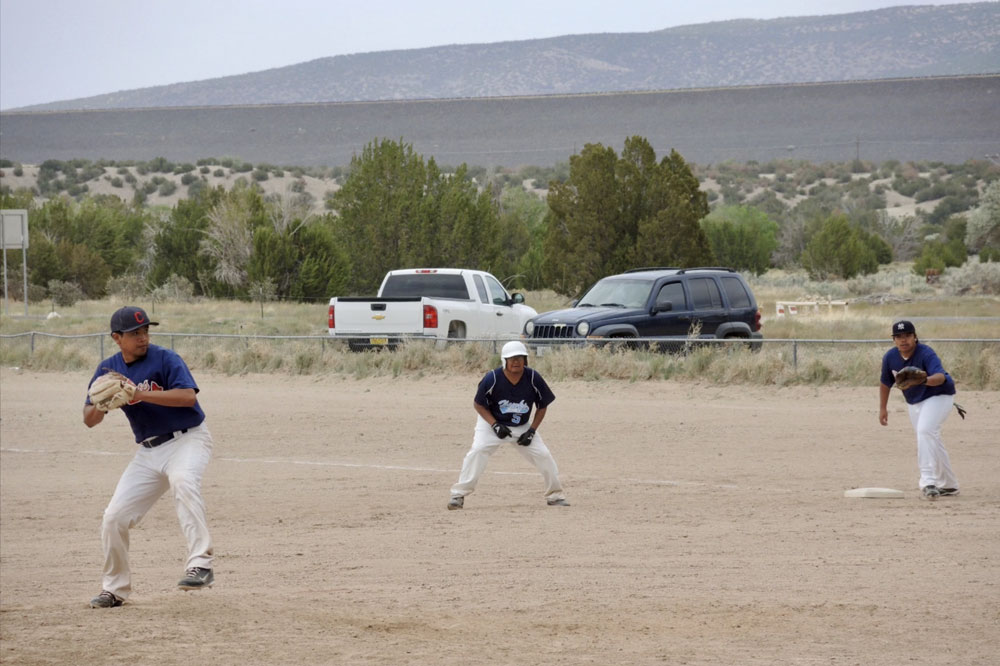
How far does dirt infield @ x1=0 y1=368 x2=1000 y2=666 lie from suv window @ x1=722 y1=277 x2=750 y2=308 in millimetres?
4548

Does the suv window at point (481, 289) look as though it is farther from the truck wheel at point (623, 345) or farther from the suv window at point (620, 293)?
the truck wheel at point (623, 345)

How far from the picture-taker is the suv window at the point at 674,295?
23.7m

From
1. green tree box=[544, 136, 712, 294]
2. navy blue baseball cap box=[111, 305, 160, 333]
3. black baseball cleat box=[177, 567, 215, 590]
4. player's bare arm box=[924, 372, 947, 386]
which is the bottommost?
black baseball cleat box=[177, 567, 215, 590]

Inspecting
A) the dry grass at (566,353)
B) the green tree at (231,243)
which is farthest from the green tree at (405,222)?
the green tree at (231,243)

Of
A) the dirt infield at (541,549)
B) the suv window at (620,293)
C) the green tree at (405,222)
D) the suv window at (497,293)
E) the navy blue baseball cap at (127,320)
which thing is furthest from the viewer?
the green tree at (405,222)

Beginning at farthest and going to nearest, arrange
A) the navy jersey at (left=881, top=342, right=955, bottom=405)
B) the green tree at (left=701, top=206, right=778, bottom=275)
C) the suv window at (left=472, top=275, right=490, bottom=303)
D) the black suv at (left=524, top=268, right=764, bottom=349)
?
the green tree at (left=701, top=206, right=778, bottom=275)
the suv window at (left=472, top=275, right=490, bottom=303)
the black suv at (left=524, top=268, right=764, bottom=349)
the navy jersey at (left=881, top=342, right=955, bottom=405)

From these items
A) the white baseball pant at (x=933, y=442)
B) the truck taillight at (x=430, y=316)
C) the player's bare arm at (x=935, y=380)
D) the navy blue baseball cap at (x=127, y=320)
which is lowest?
the white baseball pant at (x=933, y=442)

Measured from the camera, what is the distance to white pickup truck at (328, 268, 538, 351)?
84.0ft

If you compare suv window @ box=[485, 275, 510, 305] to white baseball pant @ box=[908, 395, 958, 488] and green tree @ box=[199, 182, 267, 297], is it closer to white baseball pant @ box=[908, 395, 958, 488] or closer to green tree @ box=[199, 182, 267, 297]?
white baseball pant @ box=[908, 395, 958, 488]

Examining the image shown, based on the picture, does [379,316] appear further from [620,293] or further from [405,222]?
[405,222]

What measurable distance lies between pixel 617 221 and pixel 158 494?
31.6 meters

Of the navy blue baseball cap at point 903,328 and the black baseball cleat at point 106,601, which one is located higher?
the navy blue baseball cap at point 903,328

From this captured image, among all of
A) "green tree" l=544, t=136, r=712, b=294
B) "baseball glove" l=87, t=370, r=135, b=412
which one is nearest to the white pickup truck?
"green tree" l=544, t=136, r=712, b=294

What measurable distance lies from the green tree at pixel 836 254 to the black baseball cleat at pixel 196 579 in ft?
188
